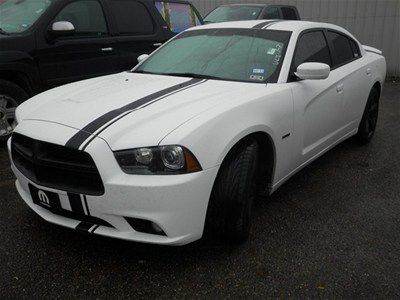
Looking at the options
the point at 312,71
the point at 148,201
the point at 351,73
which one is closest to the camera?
the point at 148,201

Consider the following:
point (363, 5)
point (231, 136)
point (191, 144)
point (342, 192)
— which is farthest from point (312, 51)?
point (363, 5)

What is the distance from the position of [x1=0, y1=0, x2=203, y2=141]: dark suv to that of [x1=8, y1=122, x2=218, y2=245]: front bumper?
8.09ft

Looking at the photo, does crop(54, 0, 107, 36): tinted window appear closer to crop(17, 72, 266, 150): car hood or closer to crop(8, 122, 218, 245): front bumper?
crop(17, 72, 266, 150): car hood

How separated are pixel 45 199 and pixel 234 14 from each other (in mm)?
7904

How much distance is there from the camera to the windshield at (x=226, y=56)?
326cm

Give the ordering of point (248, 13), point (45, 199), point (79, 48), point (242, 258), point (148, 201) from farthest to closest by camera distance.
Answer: point (248, 13), point (79, 48), point (242, 258), point (45, 199), point (148, 201)

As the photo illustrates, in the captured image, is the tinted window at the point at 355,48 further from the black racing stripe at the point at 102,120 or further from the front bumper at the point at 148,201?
the front bumper at the point at 148,201

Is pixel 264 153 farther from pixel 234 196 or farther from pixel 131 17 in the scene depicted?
pixel 131 17

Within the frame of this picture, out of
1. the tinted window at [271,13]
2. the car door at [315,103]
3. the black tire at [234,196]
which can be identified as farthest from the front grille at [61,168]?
the tinted window at [271,13]

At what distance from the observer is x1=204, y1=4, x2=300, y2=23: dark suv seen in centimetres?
927

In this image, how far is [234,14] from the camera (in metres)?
9.45

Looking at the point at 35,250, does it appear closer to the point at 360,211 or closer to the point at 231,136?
the point at 231,136

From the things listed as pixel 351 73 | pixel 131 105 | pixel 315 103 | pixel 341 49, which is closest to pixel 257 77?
pixel 315 103

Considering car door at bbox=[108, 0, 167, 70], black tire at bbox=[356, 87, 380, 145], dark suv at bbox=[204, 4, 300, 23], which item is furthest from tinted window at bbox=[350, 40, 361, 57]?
dark suv at bbox=[204, 4, 300, 23]
